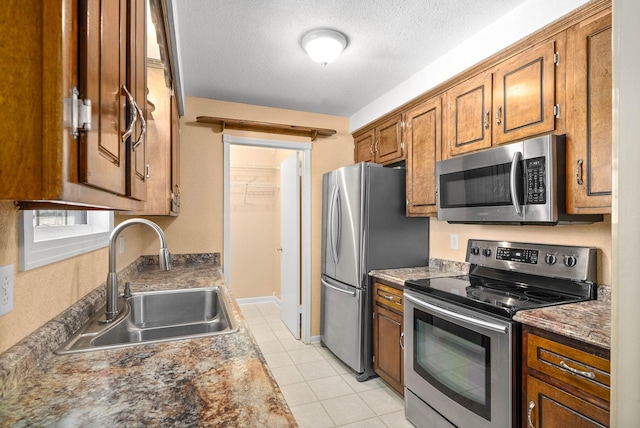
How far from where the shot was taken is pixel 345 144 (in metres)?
3.78

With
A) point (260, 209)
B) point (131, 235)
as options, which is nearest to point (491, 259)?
point (131, 235)

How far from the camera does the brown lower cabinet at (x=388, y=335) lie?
2420mm

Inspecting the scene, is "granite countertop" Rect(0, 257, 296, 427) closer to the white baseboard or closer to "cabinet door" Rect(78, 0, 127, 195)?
"cabinet door" Rect(78, 0, 127, 195)

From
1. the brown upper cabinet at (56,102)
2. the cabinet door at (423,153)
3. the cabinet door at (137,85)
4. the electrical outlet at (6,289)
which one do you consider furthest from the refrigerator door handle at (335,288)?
the brown upper cabinet at (56,102)

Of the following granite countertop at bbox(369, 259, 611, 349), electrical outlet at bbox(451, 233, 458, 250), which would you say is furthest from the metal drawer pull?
electrical outlet at bbox(451, 233, 458, 250)

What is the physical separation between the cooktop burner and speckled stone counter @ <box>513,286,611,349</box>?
5 cm

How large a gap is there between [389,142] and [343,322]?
65.5 inches

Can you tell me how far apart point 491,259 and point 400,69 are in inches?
60.6

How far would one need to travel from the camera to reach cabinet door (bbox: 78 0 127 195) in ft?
1.62

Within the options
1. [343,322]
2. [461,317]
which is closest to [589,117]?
[461,317]

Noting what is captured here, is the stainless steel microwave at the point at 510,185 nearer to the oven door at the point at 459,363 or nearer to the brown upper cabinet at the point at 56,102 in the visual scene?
the oven door at the point at 459,363

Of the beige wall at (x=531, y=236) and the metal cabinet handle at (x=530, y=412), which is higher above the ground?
the beige wall at (x=531, y=236)

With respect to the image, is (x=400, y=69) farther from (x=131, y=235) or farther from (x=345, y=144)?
(x=131, y=235)

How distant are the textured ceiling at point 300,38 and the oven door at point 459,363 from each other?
1619 mm
